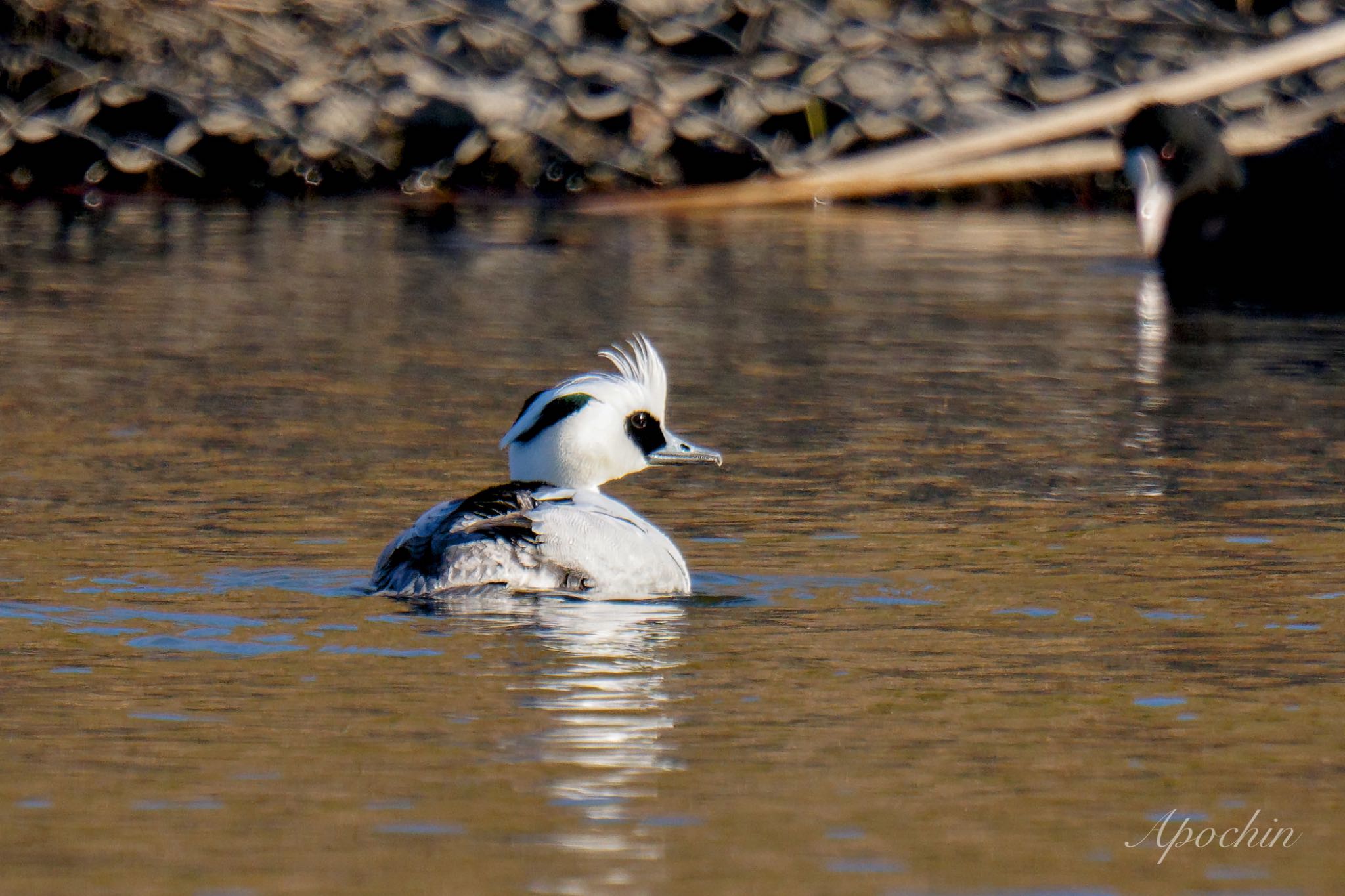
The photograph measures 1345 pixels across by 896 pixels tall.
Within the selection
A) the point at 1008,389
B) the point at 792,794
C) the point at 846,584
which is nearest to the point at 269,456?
the point at 846,584

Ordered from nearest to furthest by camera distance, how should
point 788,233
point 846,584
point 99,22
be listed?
point 846,584, point 788,233, point 99,22

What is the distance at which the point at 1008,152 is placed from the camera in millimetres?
19062

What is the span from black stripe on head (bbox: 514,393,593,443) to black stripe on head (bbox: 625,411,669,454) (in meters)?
0.15

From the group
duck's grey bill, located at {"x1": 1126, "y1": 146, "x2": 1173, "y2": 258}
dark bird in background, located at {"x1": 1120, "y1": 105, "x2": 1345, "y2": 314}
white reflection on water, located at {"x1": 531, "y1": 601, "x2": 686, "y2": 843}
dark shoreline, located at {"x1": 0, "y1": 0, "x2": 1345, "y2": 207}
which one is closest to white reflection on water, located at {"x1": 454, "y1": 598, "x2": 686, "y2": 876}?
white reflection on water, located at {"x1": 531, "y1": 601, "x2": 686, "y2": 843}

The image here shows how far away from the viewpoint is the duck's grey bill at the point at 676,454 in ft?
25.7

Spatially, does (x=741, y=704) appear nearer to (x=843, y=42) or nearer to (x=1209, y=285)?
(x=1209, y=285)

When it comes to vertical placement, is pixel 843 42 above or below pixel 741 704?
above

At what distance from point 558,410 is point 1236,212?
1014 cm

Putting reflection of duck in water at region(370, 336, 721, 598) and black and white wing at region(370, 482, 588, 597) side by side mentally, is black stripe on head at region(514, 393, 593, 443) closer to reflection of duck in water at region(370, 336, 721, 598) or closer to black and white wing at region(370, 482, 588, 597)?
reflection of duck in water at region(370, 336, 721, 598)

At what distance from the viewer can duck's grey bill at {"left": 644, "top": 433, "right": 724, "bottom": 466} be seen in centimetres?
784

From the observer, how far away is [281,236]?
55.4 feet

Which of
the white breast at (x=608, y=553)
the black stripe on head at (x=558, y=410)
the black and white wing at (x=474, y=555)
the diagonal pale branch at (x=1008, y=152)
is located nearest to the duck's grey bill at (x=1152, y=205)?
the diagonal pale branch at (x=1008, y=152)

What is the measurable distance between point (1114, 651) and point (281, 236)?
37.1ft

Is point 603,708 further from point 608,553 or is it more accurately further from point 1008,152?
point 1008,152
